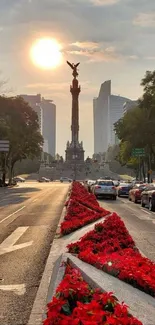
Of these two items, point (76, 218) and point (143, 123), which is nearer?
point (76, 218)

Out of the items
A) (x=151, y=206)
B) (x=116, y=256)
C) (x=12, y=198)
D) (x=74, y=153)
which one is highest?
(x=74, y=153)

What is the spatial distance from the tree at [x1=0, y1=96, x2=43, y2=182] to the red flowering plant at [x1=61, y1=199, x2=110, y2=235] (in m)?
41.7

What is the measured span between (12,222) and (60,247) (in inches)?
301

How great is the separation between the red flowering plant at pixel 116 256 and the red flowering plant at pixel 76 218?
210 centimetres

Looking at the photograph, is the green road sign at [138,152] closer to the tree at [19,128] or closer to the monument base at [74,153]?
the tree at [19,128]

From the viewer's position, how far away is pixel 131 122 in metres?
58.7

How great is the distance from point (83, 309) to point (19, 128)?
63.3 m

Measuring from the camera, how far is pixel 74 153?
413 ft

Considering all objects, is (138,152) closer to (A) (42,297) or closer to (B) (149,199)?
(B) (149,199)

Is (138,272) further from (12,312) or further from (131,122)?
→ (131,122)

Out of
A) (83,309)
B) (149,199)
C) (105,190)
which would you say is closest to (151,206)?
(149,199)

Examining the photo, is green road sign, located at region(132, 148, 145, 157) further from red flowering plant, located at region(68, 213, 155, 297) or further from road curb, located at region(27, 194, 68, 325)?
road curb, located at region(27, 194, 68, 325)

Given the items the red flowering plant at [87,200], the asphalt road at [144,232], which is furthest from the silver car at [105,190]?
the asphalt road at [144,232]

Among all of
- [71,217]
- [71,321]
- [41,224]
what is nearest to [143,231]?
[71,217]
